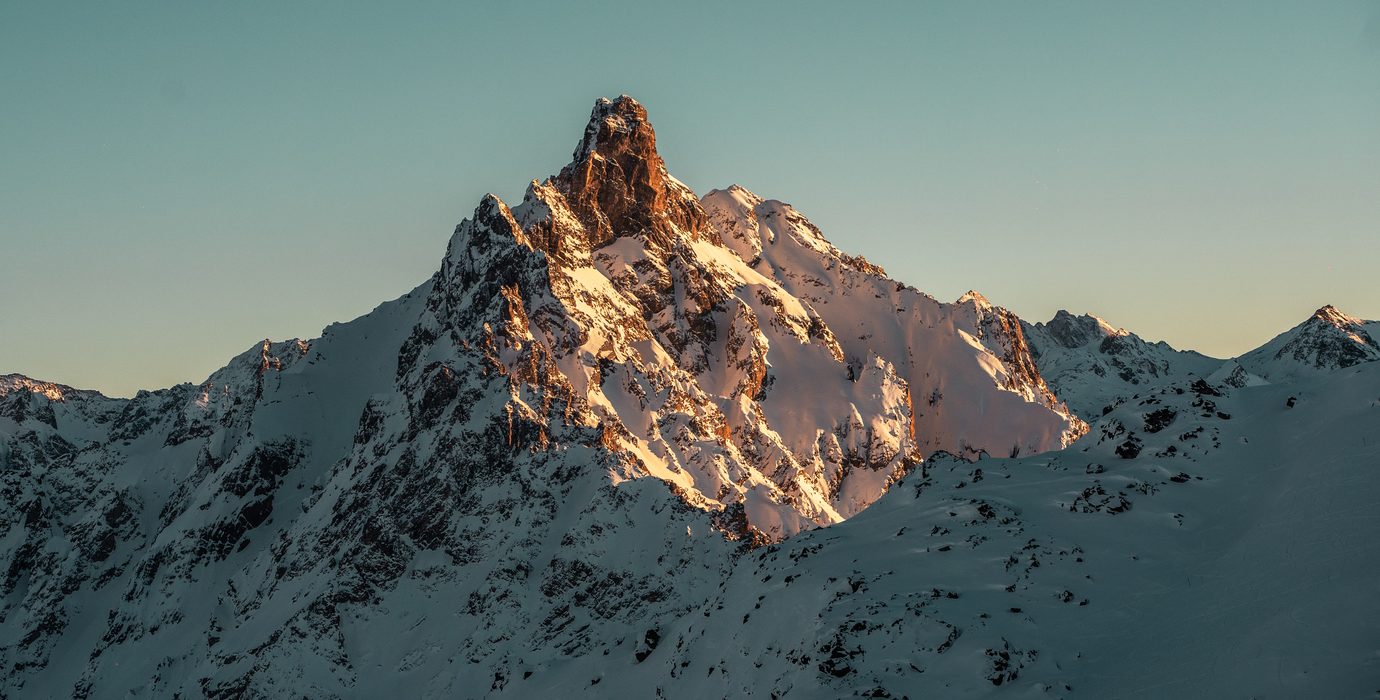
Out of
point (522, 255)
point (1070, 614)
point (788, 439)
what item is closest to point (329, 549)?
point (522, 255)

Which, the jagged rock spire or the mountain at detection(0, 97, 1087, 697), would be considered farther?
the jagged rock spire

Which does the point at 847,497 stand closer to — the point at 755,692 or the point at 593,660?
the point at 593,660

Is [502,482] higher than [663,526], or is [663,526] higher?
[502,482]

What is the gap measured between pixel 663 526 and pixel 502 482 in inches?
895

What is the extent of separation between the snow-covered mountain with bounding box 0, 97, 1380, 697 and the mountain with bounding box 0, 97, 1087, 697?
49 centimetres

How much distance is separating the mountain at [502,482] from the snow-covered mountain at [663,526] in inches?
19.1

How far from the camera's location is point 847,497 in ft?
586

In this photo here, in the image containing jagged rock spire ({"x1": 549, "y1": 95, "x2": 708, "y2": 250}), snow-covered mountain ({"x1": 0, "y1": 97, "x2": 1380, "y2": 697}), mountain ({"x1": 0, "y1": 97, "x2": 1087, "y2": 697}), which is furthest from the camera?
jagged rock spire ({"x1": 549, "y1": 95, "x2": 708, "y2": 250})

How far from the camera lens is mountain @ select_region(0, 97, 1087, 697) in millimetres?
120375

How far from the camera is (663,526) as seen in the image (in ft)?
401

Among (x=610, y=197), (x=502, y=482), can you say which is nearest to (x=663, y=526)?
(x=502, y=482)

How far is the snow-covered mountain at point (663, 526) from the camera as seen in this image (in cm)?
4653

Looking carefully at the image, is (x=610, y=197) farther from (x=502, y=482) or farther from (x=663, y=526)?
(x=663, y=526)

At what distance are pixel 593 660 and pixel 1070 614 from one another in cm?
5060
